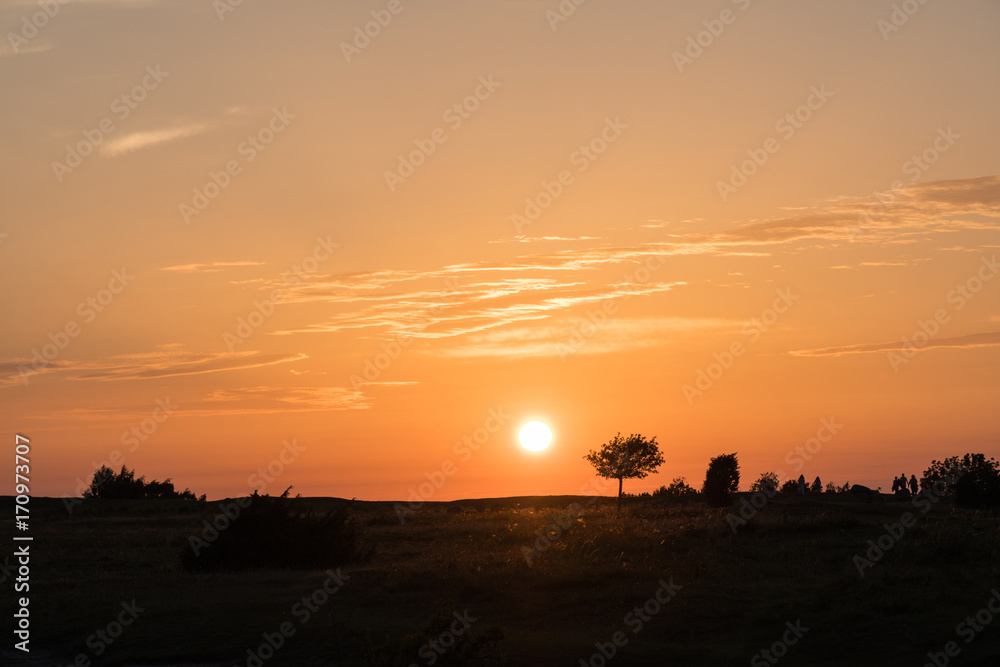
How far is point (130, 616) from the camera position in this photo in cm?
2195

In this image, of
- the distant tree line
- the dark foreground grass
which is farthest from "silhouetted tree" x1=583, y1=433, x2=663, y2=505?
the dark foreground grass

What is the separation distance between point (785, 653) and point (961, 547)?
541 inches

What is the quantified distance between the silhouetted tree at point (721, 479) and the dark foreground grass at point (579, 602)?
2213 centimetres

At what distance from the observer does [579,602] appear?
2247 cm

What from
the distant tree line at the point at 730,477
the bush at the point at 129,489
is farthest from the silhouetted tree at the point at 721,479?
the bush at the point at 129,489

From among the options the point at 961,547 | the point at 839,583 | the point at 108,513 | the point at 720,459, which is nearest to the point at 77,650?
the point at 839,583

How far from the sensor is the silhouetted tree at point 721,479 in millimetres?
60688

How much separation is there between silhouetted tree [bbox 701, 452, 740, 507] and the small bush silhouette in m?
30.6

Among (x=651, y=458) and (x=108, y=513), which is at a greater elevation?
(x=651, y=458)

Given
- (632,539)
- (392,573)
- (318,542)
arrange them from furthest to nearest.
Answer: (318,542) → (632,539) → (392,573)

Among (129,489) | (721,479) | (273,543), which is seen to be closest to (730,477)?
(721,479)

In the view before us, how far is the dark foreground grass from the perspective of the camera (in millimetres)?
16969

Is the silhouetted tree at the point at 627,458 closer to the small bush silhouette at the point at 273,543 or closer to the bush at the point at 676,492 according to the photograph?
the bush at the point at 676,492

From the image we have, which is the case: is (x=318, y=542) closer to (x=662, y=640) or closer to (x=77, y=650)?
(x=77, y=650)
